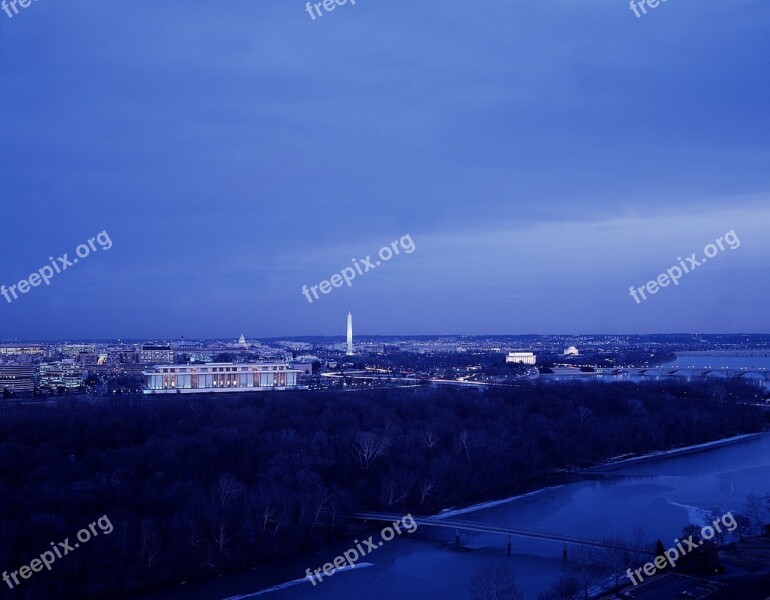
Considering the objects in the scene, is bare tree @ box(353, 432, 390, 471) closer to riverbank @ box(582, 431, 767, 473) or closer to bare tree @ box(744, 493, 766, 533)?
riverbank @ box(582, 431, 767, 473)

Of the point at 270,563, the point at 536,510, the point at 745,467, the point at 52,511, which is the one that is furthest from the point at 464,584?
the point at 745,467

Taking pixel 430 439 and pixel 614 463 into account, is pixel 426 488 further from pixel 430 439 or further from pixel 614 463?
pixel 614 463

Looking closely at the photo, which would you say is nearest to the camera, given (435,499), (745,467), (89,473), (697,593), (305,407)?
(697,593)

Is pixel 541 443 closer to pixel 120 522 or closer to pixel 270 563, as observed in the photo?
pixel 270 563

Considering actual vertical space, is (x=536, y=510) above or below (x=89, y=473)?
below

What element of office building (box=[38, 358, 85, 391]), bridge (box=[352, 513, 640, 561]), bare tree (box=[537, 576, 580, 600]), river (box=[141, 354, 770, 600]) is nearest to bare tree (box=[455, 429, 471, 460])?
river (box=[141, 354, 770, 600])

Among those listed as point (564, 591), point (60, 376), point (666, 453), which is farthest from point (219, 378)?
point (564, 591)
